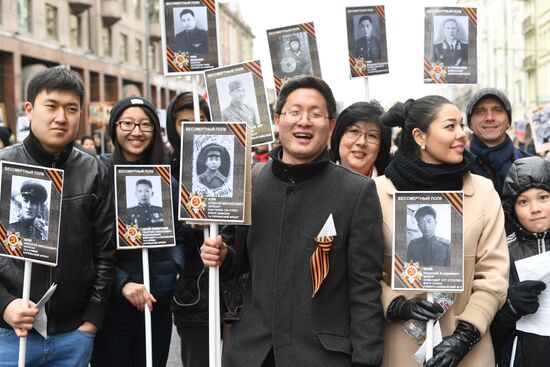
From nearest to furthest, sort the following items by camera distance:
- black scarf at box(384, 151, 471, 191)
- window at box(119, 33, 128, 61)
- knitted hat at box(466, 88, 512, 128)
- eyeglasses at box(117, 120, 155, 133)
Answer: black scarf at box(384, 151, 471, 191), eyeglasses at box(117, 120, 155, 133), knitted hat at box(466, 88, 512, 128), window at box(119, 33, 128, 61)

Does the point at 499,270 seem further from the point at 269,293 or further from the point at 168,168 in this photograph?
the point at 168,168

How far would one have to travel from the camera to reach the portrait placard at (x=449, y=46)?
5.98m

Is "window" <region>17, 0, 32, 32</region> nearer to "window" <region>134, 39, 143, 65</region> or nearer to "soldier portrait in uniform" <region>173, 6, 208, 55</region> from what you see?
"window" <region>134, 39, 143, 65</region>

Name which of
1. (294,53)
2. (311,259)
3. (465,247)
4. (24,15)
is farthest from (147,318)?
(24,15)

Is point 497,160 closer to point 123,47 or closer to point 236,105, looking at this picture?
point 236,105

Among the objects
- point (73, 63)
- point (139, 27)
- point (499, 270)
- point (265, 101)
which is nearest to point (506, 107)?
point (265, 101)

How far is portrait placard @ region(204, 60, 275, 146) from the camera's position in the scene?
5175 mm

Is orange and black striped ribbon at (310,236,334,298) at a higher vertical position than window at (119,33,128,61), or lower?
lower

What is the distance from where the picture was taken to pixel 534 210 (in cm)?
438

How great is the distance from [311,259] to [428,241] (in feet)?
1.98

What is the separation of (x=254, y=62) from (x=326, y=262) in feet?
7.03

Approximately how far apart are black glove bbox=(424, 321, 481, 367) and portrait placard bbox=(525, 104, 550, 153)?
15.6 ft

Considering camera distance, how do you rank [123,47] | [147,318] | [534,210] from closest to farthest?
1. [534,210]
2. [147,318]
3. [123,47]

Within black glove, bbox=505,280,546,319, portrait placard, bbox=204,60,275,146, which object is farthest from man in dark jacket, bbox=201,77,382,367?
portrait placard, bbox=204,60,275,146
